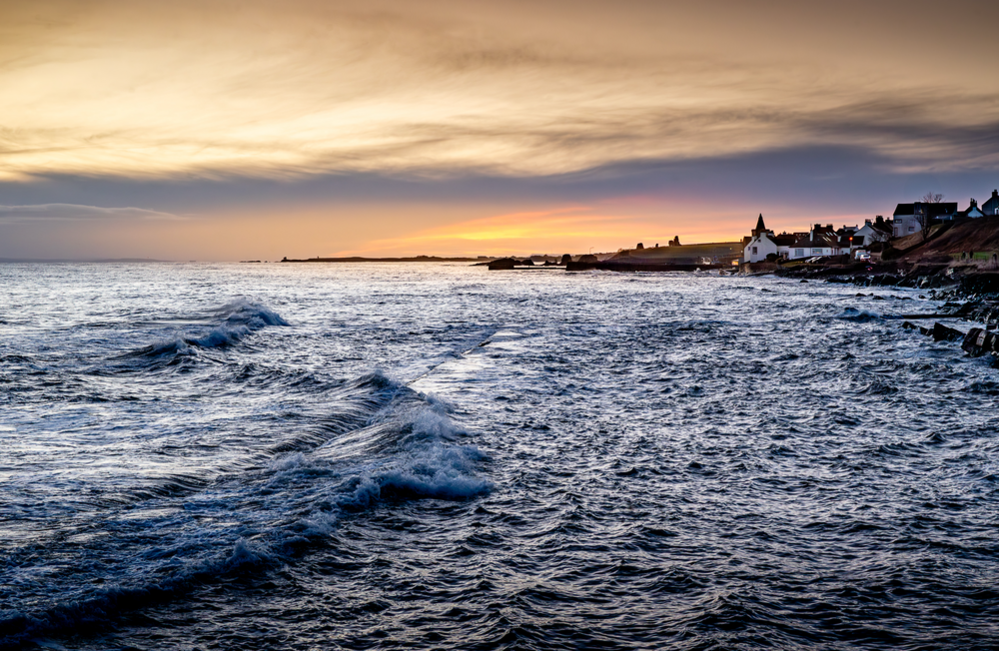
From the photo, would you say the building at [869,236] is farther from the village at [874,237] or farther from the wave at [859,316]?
the wave at [859,316]

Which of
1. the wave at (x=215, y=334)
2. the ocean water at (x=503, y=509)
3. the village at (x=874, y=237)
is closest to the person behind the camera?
the ocean water at (x=503, y=509)

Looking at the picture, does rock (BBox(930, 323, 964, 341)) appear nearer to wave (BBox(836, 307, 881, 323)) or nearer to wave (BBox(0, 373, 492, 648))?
wave (BBox(836, 307, 881, 323))

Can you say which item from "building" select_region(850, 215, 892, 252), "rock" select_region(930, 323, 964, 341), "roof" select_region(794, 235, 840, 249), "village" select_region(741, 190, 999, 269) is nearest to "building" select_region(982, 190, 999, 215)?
"village" select_region(741, 190, 999, 269)

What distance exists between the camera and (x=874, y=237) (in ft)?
418

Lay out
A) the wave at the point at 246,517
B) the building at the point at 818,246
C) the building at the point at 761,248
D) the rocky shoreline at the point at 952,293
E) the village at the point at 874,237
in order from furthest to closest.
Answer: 1. the building at the point at 761,248
2. the building at the point at 818,246
3. the village at the point at 874,237
4. the rocky shoreline at the point at 952,293
5. the wave at the point at 246,517

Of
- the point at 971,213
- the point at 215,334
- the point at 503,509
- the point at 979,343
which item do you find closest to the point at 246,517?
the point at 503,509

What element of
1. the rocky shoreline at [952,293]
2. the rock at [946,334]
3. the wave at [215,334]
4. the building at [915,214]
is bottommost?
the wave at [215,334]

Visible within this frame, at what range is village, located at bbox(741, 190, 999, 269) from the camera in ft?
362

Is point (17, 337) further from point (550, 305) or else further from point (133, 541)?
point (550, 305)

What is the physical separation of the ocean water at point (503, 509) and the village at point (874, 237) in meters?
101

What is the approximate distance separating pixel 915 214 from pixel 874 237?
26.9ft

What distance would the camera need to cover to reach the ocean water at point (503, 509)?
17.1 feet

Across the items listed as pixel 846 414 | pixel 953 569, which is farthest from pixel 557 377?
pixel 953 569

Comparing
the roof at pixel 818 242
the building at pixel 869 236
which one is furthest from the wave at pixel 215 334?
the roof at pixel 818 242
